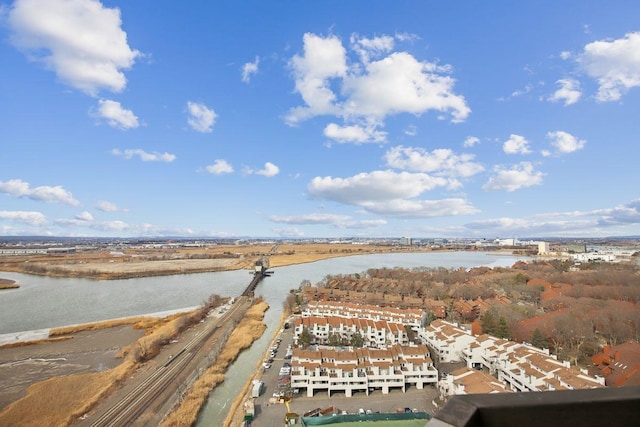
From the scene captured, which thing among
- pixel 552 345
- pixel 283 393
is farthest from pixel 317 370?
pixel 552 345

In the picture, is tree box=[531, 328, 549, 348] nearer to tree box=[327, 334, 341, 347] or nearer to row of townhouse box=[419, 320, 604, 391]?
row of townhouse box=[419, 320, 604, 391]

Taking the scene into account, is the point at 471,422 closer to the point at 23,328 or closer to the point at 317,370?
the point at 317,370

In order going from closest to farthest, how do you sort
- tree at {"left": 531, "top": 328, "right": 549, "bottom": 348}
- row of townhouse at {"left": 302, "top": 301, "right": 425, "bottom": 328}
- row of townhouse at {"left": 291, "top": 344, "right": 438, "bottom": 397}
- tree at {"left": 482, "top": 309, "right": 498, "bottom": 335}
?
row of townhouse at {"left": 291, "top": 344, "right": 438, "bottom": 397}, tree at {"left": 531, "top": 328, "right": 549, "bottom": 348}, tree at {"left": 482, "top": 309, "right": 498, "bottom": 335}, row of townhouse at {"left": 302, "top": 301, "right": 425, "bottom": 328}

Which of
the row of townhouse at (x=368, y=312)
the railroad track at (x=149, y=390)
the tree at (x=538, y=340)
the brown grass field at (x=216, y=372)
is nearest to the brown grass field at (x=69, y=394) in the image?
the railroad track at (x=149, y=390)

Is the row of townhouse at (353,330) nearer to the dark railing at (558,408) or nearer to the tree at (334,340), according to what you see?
the tree at (334,340)

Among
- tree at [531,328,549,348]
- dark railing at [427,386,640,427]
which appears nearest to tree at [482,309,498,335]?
tree at [531,328,549,348]
